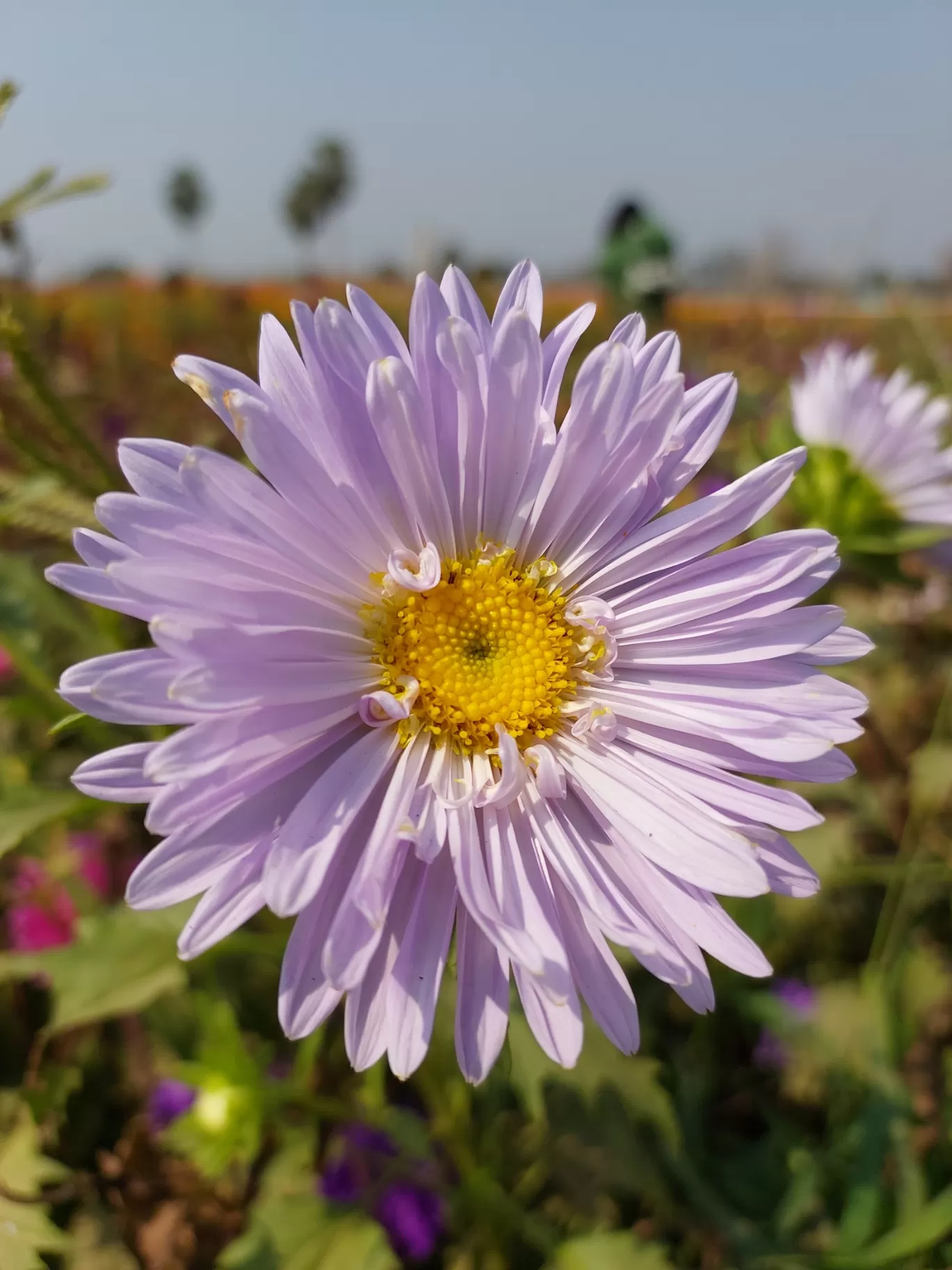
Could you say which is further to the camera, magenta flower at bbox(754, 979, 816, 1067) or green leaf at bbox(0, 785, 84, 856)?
magenta flower at bbox(754, 979, 816, 1067)

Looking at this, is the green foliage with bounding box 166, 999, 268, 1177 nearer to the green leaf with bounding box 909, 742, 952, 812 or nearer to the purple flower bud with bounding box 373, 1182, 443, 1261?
the purple flower bud with bounding box 373, 1182, 443, 1261

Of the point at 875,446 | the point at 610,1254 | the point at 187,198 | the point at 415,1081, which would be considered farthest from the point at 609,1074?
the point at 187,198

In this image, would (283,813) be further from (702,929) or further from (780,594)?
(780,594)

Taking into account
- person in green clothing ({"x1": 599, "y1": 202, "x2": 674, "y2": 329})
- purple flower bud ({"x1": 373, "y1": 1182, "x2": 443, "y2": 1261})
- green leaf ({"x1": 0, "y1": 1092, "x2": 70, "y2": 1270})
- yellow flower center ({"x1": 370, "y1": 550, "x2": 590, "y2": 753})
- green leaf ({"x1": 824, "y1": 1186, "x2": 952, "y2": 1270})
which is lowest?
purple flower bud ({"x1": 373, "y1": 1182, "x2": 443, "y2": 1261})

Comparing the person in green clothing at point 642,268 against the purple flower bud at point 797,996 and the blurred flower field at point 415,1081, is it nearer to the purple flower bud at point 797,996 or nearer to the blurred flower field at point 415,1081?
the blurred flower field at point 415,1081

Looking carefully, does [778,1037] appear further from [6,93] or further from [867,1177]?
[6,93]

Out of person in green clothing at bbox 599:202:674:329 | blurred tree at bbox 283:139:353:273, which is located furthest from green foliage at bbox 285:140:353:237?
person in green clothing at bbox 599:202:674:329

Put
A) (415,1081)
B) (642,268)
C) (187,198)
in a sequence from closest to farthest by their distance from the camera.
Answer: (415,1081), (642,268), (187,198)
